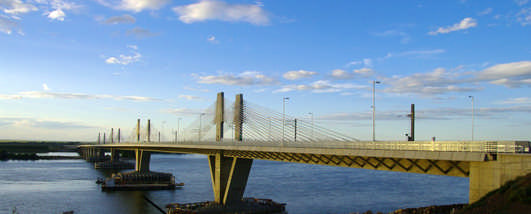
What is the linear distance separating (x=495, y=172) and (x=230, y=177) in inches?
1463

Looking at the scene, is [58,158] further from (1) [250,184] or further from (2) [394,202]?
(2) [394,202]

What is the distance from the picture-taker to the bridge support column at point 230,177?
176 ft

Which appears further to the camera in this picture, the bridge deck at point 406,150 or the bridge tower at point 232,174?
the bridge tower at point 232,174

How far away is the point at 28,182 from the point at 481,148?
301 ft

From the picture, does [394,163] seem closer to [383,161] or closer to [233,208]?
[383,161]

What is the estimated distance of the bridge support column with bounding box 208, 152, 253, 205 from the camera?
176 feet

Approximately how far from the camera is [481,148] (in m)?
22.1

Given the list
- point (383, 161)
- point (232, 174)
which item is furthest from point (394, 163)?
point (232, 174)

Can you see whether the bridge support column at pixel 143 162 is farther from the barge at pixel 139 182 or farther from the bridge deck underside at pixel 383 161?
the bridge deck underside at pixel 383 161

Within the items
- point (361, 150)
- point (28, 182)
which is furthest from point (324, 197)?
point (28, 182)

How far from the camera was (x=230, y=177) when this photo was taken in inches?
2110

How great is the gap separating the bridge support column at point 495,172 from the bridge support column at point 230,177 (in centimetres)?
3448

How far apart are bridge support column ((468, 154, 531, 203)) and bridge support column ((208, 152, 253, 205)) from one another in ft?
113

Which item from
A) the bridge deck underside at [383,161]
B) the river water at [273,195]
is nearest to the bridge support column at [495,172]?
the bridge deck underside at [383,161]
